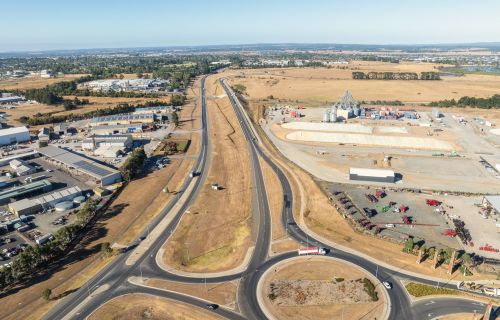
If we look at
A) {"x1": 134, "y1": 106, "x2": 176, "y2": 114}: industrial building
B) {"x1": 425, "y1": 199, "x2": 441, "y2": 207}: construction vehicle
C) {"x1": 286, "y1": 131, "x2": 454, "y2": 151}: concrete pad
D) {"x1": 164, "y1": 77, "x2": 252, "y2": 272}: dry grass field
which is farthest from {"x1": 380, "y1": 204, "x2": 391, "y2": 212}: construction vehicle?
{"x1": 134, "y1": 106, "x2": 176, "y2": 114}: industrial building

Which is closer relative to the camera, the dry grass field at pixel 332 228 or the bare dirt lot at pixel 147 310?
the bare dirt lot at pixel 147 310

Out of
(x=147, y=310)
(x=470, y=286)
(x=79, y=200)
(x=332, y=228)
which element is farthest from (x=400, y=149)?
(x=79, y=200)

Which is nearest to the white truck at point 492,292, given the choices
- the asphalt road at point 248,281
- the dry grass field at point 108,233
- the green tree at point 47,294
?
the asphalt road at point 248,281

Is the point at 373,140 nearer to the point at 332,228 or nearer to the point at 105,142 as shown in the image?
the point at 332,228

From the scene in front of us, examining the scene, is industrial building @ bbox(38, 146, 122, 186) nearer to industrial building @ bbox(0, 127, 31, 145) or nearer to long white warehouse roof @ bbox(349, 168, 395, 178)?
industrial building @ bbox(0, 127, 31, 145)

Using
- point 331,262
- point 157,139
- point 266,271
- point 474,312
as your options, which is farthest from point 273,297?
point 157,139

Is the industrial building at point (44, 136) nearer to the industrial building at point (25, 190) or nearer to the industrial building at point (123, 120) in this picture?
the industrial building at point (123, 120)

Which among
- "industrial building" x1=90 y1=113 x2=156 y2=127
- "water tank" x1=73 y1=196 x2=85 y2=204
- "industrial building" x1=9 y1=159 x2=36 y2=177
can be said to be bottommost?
"water tank" x1=73 y1=196 x2=85 y2=204
